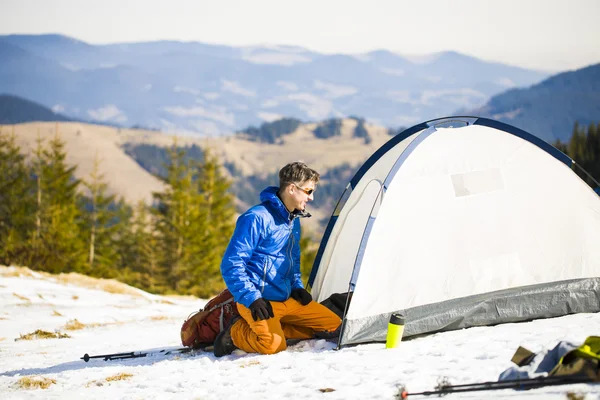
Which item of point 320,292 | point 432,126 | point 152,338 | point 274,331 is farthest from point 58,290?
point 432,126

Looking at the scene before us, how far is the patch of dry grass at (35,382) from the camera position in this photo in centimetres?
599

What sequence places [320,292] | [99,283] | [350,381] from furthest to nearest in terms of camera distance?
[99,283], [320,292], [350,381]

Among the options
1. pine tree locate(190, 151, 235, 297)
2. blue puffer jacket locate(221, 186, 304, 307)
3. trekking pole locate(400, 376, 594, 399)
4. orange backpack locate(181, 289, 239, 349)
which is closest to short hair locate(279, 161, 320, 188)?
blue puffer jacket locate(221, 186, 304, 307)

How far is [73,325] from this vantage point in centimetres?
1084

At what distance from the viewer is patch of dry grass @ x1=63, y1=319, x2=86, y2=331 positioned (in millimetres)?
10641

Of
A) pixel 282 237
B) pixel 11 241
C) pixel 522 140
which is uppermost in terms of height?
pixel 522 140

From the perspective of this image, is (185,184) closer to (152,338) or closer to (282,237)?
(152,338)

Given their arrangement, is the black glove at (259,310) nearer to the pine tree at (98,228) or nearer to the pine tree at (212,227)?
the pine tree at (212,227)

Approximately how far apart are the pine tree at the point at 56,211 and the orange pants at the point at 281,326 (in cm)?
2730

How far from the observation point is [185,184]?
37.8 meters

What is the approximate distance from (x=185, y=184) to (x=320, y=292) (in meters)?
30.6

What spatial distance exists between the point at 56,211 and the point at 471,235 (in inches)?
1364

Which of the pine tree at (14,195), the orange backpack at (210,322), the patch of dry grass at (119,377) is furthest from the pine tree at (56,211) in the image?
the patch of dry grass at (119,377)

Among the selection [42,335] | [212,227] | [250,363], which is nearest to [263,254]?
[250,363]
